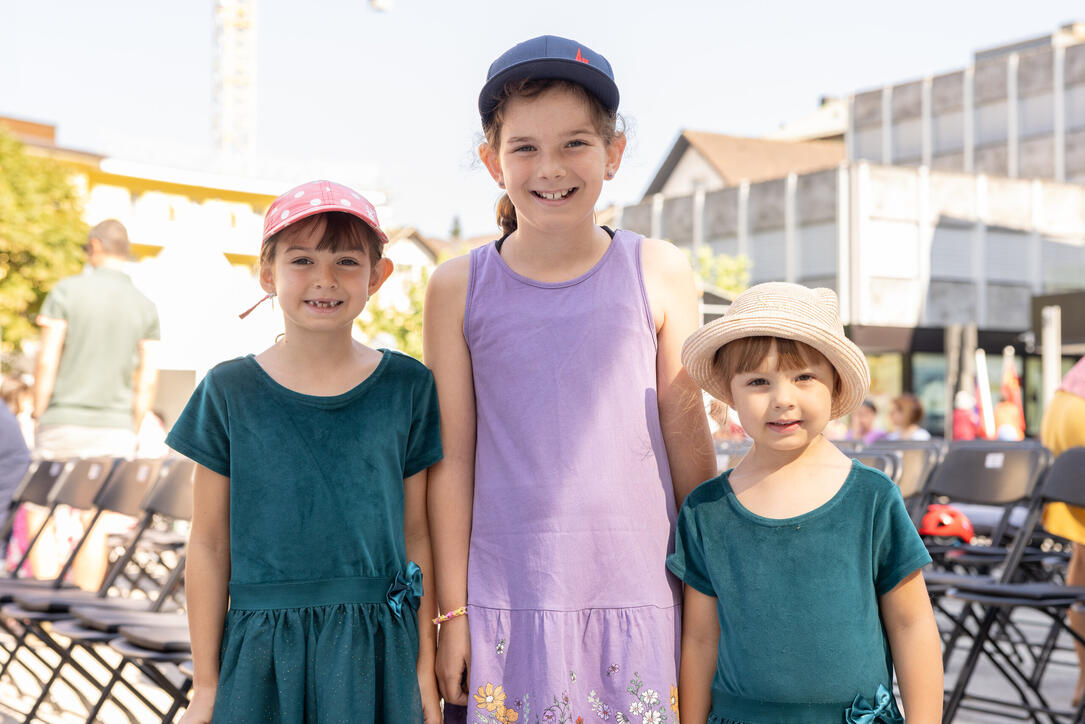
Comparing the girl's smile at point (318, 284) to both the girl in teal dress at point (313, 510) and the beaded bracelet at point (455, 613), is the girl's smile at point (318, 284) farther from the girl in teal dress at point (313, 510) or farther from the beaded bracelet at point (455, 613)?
the beaded bracelet at point (455, 613)

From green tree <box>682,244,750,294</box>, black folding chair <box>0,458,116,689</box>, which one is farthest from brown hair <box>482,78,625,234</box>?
green tree <box>682,244,750,294</box>

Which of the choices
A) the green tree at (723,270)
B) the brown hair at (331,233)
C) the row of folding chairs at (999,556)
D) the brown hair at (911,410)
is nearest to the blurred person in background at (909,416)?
the brown hair at (911,410)

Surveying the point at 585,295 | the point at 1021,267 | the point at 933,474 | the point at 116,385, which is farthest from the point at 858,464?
the point at 1021,267

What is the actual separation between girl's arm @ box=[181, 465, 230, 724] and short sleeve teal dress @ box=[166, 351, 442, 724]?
1.1 inches

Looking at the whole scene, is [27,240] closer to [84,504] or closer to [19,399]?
[19,399]

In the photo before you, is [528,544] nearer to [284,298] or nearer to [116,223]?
[284,298]

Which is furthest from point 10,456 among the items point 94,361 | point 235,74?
point 235,74

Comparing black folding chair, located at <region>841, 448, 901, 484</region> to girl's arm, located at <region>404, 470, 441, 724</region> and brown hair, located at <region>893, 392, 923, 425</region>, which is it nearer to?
girl's arm, located at <region>404, 470, 441, 724</region>

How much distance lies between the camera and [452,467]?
7.77ft

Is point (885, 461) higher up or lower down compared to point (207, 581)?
higher up

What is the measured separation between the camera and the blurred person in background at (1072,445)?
4.99 metres

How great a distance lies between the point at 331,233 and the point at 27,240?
34.9 m

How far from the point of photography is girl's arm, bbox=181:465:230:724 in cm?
232

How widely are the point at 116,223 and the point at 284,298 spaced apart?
187 inches
